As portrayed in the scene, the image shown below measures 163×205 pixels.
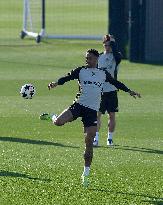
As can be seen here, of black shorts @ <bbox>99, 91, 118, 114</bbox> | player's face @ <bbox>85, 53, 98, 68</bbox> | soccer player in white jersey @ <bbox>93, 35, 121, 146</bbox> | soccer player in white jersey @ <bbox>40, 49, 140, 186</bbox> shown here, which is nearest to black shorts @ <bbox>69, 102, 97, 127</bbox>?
soccer player in white jersey @ <bbox>40, 49, 140, 186</bbox>

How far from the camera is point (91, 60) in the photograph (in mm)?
16281

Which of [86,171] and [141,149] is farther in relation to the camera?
[141,149]

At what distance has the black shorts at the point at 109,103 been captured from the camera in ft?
66.5

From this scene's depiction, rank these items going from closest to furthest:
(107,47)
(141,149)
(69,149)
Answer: (69,149) < (141,149) < (107,47)

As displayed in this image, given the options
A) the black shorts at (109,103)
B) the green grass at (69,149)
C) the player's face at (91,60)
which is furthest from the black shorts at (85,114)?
the black shorts at (109,103)

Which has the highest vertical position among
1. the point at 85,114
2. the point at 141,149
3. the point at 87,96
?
the point at 87,96

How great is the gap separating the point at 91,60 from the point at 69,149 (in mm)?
3590

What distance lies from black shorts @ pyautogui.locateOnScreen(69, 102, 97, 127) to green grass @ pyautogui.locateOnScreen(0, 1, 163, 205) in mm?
1012

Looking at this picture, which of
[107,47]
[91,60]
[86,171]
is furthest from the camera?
[107,47]

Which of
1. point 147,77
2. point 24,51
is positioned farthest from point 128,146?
point 24,51

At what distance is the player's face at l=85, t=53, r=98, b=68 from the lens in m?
16.2

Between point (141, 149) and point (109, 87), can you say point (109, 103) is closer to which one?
point (109, 87)

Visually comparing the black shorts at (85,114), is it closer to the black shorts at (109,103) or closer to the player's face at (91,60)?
the player's face at (91,60)

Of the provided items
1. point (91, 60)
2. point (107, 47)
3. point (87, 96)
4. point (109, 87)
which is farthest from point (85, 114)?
point (109, 87)
